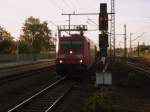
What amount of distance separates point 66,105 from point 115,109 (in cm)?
218

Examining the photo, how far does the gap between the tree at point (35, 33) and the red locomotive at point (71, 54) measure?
335 ft

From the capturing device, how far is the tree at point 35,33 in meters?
130

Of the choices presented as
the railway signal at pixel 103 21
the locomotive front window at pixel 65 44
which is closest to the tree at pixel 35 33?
the locomotive front window at pixel 65 44

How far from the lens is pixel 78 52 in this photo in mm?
26156

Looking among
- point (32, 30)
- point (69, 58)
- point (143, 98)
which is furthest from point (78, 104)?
point (32, 30)

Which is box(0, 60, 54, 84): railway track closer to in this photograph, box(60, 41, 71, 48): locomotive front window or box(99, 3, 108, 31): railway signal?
box(60, 41, 71, 48): locomotive front window

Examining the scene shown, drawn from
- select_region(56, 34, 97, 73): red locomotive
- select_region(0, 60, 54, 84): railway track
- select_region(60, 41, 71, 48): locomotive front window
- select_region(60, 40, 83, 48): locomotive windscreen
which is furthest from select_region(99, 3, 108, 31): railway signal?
select_region(0, 60, 54, 84): railway track

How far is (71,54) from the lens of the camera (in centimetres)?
2605

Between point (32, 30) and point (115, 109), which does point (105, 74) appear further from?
point (32, 30)

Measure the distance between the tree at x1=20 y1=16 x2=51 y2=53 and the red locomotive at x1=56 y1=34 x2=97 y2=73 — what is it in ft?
335

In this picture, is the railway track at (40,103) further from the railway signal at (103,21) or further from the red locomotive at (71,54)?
the red locomotive at (71,54)

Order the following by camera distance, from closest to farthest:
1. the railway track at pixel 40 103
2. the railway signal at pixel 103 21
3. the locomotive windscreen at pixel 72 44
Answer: the railway track at pixel 40 103 < the railway signal at pixel 103 21 < the locomotive windscreen at pixel 72 44

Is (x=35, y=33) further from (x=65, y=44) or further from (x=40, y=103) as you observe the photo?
(x=40, y=103)

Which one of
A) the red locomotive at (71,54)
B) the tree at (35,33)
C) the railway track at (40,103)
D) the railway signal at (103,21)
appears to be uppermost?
the tree at (35,33)
